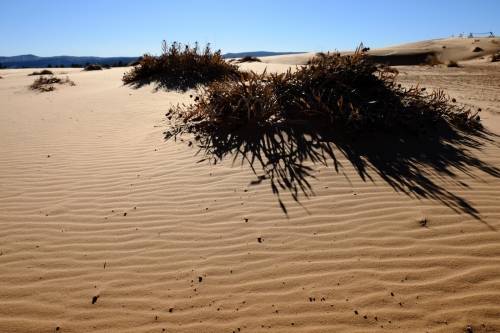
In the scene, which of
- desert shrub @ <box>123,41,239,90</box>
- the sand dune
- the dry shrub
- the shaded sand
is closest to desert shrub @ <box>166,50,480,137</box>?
the dry shrub

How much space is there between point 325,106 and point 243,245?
127 inches

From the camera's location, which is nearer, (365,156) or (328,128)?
(365,156)

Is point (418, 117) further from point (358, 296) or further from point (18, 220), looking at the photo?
point (18, 220)

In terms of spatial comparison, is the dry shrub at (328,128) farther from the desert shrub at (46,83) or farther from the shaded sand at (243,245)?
the desert shrub at (46,83)

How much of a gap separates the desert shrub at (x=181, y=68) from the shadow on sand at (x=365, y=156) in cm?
576

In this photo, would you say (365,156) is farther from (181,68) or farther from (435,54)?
(435,54)

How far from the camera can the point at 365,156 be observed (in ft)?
16.4

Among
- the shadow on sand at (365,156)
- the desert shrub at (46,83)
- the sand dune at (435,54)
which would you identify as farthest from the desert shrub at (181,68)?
the sand dune at (435,54)

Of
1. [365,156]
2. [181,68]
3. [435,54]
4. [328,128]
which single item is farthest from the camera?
[435,54]

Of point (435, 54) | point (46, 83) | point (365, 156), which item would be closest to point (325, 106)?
point (365, 156)

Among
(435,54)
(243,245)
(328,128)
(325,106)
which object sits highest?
(435,54)

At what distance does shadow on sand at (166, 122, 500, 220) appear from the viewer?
14.0ft

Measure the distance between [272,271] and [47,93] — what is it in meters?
11.0

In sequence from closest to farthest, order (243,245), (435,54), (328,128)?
1. (243,245)
2. (328,128)
3. (435,54)
